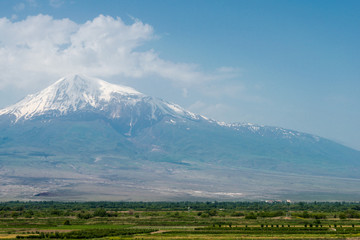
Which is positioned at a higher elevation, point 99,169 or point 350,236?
point 99,169

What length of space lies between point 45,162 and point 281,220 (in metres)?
130

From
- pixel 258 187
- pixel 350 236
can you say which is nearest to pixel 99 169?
pixel 258 187

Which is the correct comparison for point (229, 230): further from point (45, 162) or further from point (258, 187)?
point (45, 162)

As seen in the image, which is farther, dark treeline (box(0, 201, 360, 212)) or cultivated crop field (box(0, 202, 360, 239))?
dark treeline (box(0, 201, 360, 212))

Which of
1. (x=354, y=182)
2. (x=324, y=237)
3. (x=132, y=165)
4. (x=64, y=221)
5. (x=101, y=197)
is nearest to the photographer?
(x=324, y=237)

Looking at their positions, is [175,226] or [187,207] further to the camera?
[187,207]

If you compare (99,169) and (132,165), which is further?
(132,165)

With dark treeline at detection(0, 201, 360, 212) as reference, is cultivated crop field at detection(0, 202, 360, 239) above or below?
below

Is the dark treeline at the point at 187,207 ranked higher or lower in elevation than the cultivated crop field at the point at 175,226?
higher

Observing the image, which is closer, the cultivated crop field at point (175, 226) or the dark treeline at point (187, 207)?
the cultivated crop field at point (175, 226)

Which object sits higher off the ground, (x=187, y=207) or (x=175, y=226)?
(x=187, y=207)

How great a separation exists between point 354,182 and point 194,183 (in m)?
61.2

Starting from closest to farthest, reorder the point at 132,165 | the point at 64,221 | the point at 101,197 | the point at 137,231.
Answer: the point at 137,231, the point at 64,221, the point at 101,197, the point at 132,165

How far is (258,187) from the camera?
149 m
